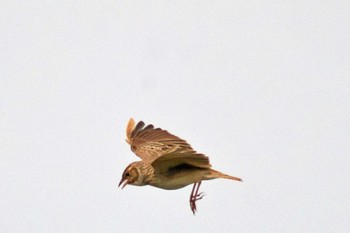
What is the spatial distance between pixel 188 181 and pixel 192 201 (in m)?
0.62

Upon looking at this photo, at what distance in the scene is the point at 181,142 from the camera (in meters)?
23.0

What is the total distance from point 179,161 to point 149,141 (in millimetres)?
3101

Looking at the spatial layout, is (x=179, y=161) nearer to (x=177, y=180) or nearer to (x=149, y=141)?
(x=177, y=180)

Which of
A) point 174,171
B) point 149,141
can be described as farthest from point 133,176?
point 149,141

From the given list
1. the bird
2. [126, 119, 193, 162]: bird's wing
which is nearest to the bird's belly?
the bird

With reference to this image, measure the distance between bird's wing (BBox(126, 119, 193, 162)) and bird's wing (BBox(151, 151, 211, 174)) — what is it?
1132 mm

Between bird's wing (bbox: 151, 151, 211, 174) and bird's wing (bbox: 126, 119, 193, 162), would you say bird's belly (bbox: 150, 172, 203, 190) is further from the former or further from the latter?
bird's wing (bbox: 126, 119, 193, 162)

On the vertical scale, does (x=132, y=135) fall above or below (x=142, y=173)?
above

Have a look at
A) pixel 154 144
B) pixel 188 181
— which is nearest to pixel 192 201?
pixel 188 181

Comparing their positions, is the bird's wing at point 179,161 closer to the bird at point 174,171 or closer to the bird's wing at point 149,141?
the bird at point 174,171

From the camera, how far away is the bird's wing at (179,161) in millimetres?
20469

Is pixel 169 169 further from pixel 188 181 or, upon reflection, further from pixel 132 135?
pixel 132 135

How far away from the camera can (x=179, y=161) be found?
20.8 metres

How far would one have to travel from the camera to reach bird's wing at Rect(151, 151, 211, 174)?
2047 centimetres
